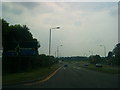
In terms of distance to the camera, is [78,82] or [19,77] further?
[19,77]

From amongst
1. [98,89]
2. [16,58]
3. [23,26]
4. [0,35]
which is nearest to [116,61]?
A: [23,26]

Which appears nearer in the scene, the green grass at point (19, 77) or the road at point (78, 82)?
the road at point (78, 82)

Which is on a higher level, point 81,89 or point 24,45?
point 24,45

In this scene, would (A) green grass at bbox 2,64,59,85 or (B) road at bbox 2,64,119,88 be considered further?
(A) green grass at bbox 2,64,59,85

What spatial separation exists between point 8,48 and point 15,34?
1277cm

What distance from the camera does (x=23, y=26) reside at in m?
85.7

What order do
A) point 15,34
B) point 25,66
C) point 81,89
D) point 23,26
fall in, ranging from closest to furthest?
point 81,89, point 25,66, point 15,34, point 23,26

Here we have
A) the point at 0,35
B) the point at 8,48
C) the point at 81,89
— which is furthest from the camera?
the point at 8,48

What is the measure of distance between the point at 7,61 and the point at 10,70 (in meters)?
1.70

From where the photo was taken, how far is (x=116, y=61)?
124000 mm

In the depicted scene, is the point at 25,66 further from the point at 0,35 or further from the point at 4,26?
the point at 4,26

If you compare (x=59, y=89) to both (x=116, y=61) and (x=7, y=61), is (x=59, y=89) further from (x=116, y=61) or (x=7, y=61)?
(x=116, y=61)

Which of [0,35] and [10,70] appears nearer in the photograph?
[10,70]

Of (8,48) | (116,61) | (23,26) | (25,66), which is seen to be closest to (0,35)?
(8,48)
